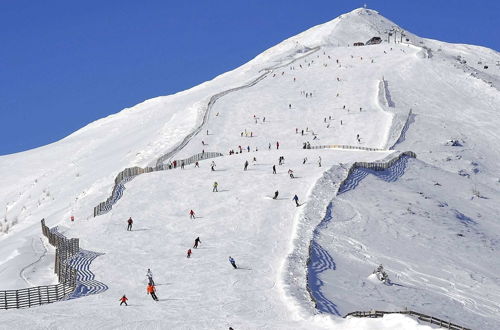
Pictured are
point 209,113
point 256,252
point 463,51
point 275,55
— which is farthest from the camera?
point 463,51

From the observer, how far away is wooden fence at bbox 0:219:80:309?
32.9 m

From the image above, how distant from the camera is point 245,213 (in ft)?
164

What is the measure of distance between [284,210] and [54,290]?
18338 millimetres

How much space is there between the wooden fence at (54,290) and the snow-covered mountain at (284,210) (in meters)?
0.95

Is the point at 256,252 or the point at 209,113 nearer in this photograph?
the point at 256,252

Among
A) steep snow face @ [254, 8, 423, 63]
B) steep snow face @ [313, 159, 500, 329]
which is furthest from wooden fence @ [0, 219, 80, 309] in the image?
steep snow face @ [254, 8, 423, 63]

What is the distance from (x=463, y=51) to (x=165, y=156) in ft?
408

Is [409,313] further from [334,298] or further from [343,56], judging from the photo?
[343,56]

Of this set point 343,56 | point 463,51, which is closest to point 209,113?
point 343,56

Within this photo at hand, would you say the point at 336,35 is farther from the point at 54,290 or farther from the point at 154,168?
the point at 54,290

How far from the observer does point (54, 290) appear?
35250mm

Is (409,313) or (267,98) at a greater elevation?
(267,98)

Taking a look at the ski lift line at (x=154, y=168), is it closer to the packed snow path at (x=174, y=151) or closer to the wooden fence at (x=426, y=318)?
the packed snow path at (x=174, y=151)

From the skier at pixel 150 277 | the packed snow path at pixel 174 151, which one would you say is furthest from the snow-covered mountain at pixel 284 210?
the skier at pixel 150 277
